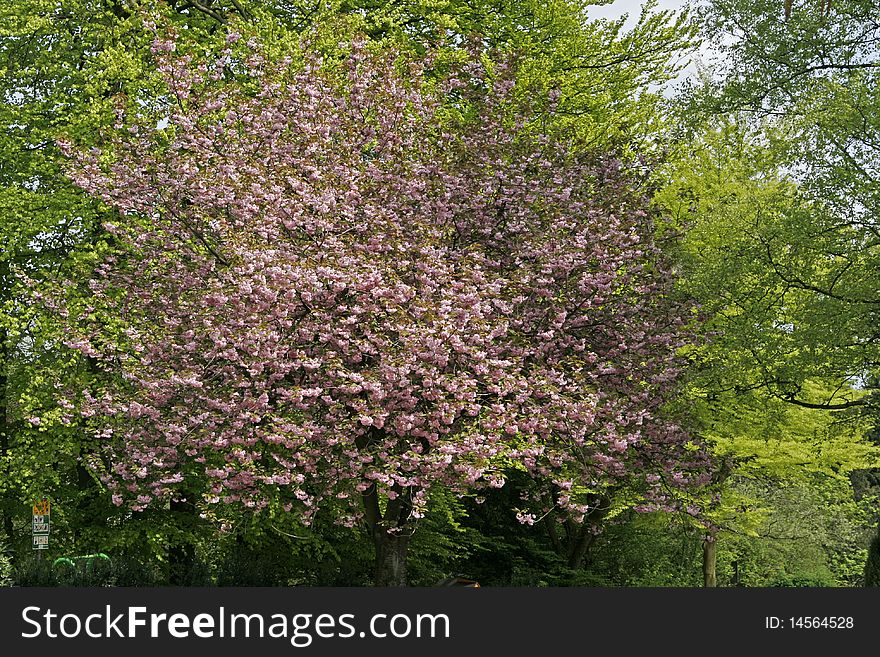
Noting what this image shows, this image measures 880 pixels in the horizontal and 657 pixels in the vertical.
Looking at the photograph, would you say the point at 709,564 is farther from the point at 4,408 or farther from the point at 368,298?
the point at 4,408

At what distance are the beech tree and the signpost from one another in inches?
43.8

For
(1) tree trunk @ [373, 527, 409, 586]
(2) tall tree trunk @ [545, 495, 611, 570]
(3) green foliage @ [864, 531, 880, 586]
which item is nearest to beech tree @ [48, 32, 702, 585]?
(1) tree trunk @ [373, 527, 409, 586]

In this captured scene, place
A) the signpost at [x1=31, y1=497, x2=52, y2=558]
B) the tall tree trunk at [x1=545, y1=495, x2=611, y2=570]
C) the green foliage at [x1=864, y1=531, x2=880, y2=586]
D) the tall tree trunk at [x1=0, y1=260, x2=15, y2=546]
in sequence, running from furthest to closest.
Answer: the tall tree trunk at [x1=545, y1=495, x2=611, y2=570] → the tall tree trunk at [x1=0, y1=260, x2=15, y2=546] → the green foliage at [x1=864, y1=531, x2=880, y2=586] → the signpost at [x1=31, y1=497, x2=52, y2=558]

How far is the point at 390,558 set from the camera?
1433 cm

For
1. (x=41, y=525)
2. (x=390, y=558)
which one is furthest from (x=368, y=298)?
(x=41, y=525)

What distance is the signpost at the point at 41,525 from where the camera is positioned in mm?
14922

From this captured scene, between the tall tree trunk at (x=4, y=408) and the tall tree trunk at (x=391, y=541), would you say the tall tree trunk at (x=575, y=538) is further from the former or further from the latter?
the tall tree trunk at (x=4, y=408)

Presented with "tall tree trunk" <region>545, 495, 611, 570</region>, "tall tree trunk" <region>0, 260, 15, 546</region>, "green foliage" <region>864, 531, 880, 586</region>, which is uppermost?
"tall tree trunk" <region>0, 260, 15, 546</region>

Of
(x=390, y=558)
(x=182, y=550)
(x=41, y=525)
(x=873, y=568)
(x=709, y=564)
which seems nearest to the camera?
(x=390, y=558)

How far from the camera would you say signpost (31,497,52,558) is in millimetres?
14922

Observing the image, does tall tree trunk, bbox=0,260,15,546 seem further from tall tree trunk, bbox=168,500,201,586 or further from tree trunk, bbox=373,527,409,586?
tree trunk, bbox=373,527,409,586

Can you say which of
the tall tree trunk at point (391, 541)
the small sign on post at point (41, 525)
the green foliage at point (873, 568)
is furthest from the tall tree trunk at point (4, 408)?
the green foliage at point (873, 568)

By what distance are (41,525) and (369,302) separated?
652 cm

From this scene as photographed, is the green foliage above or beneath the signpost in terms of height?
beneath
